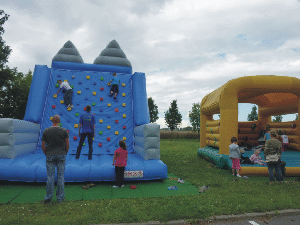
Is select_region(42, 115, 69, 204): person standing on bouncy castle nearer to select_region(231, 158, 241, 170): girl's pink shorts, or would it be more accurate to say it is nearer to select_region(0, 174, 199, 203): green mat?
select_region(0, 174, 199, 203): green mat

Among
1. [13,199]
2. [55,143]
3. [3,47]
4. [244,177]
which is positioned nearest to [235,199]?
[244,177]

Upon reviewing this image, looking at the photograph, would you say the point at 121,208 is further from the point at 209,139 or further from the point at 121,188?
the point at 209,139

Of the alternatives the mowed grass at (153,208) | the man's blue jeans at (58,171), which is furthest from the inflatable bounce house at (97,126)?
the mowed grass at (153,208)

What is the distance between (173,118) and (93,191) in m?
36.6

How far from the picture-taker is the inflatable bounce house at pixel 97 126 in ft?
17.4

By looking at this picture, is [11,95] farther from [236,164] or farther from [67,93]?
[236,164]

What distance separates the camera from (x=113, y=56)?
11961 mm

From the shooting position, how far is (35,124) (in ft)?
22.5

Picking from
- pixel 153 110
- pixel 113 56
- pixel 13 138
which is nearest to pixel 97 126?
pixel 13 138

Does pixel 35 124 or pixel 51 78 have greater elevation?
pixel 51 78

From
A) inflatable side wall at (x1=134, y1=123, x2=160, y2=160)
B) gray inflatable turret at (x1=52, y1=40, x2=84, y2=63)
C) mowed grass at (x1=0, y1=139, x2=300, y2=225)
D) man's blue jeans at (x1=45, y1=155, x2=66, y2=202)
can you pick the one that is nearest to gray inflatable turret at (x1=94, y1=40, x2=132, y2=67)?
gray inflatable turret at (x1=52, y1=40, x2=84, y2=63)

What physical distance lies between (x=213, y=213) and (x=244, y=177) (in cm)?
356

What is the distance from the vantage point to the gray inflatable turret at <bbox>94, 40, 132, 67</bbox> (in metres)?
11.4

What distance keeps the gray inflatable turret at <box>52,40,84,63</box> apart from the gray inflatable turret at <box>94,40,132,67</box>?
59.0 inches
